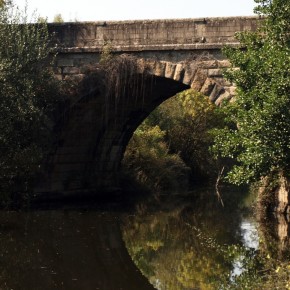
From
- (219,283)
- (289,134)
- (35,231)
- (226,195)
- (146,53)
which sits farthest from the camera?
(226,195)

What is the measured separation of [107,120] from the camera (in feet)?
79.7

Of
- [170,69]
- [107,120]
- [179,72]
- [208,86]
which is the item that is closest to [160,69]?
[170,69]

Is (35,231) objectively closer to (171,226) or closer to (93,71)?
(171,226)

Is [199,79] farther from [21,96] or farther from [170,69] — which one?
[21,96]

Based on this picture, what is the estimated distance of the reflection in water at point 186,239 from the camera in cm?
1188

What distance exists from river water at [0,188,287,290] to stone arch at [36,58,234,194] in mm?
1984

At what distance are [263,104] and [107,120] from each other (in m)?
10.7

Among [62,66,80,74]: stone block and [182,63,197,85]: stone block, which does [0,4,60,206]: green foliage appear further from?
[182,63,197,85]: stone block

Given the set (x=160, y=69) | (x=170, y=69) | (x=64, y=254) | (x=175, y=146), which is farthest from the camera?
(x=175, y=146)

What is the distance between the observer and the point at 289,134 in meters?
14.1

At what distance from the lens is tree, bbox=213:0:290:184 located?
13.9 m

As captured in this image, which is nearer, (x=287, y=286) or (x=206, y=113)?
(x=287, y=286)

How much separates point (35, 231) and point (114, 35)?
669 centimetres

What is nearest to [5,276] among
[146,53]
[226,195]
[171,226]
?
[171,226]
